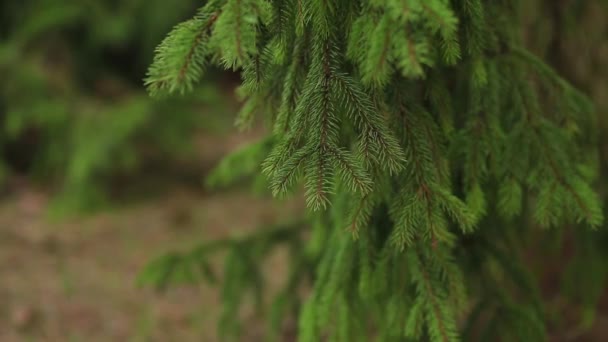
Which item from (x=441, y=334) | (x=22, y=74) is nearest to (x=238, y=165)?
(x=441, y=334)

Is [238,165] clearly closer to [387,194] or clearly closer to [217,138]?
[387,194]

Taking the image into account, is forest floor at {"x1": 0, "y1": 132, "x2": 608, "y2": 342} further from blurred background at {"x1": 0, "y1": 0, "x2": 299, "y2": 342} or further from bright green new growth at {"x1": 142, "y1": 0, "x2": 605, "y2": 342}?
bright green new growth at {"x1": 142, "y1": 0, "x2": 605, "y2": 342}

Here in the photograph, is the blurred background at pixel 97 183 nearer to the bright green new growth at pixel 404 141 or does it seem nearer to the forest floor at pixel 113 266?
the forest floor at pixel 113 266

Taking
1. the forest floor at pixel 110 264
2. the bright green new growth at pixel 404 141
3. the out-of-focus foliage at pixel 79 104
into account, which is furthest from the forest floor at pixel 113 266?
the bright green new growth at pixel 404 141

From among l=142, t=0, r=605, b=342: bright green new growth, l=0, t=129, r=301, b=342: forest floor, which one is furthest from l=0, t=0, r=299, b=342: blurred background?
l=142, t=0, r=605, b=342: bright green new growth

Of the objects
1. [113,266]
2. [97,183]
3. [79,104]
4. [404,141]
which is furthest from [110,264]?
[404,141]
